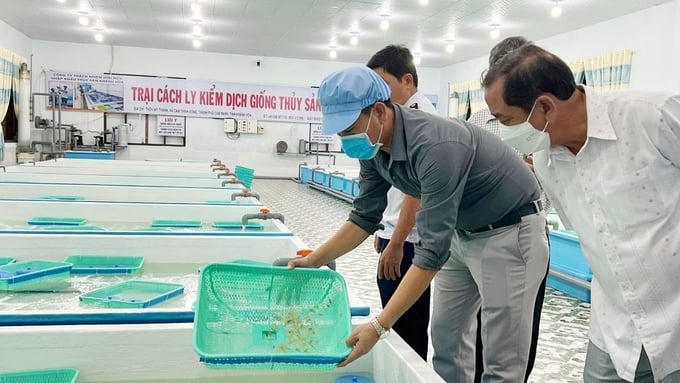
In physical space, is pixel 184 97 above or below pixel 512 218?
above

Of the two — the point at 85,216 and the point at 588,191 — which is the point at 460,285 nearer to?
the point at 588,191

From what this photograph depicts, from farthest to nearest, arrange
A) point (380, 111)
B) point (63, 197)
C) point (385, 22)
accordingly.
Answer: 1. point (385, 22)
2. point (63, 197)
3. point (380, 111)

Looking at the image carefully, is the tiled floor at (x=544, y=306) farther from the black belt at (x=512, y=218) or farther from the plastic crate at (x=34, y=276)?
the plastic crate at (x=34, y=276)

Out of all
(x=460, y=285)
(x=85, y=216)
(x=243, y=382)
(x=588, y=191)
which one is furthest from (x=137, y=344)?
(x=85, y=216)

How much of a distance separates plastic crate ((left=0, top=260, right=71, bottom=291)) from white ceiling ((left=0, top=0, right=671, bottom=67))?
6.54 m

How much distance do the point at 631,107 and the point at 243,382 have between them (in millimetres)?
1225

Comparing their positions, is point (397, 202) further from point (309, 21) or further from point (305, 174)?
point (305, 174)

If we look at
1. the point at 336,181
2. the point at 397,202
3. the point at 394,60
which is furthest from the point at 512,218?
the point at 336,181

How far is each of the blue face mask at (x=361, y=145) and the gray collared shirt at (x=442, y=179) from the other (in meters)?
0.05

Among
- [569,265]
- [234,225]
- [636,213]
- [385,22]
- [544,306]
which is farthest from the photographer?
[385,22]

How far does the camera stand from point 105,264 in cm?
239

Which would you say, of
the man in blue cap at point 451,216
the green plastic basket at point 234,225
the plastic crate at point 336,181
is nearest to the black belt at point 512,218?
the man in blue cap at point 451,216

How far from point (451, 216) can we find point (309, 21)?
28.2 feet

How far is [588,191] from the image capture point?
1213 mm
